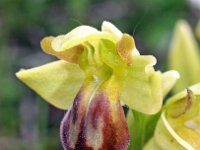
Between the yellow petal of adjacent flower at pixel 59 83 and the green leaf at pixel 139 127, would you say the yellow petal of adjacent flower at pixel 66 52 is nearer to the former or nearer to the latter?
the yellow petal of adjacent flower at pixel 59 83

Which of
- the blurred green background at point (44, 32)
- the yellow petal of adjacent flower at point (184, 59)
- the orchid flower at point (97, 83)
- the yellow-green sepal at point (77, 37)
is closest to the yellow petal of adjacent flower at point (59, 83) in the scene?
the orchid flower at point (97, 83)

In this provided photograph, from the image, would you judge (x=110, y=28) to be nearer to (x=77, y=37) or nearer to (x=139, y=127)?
(x=77, y=37)

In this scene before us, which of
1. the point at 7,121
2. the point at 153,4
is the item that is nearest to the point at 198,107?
the point at 7,121

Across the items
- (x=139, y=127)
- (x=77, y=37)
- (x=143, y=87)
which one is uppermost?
(x=77, y=37)

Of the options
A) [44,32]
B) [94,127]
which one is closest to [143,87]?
[94,127]

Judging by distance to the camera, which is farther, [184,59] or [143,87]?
[184,59]

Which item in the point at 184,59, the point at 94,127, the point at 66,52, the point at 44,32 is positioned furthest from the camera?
the point at 44,32

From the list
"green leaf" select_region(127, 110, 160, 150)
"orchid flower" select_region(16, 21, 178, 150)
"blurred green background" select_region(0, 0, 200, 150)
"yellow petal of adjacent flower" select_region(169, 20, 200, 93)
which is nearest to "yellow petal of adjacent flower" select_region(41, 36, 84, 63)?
"orchid flower" select_region(16, 21, 178, 150)

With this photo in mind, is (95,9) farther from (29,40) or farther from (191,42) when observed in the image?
(191,42)
